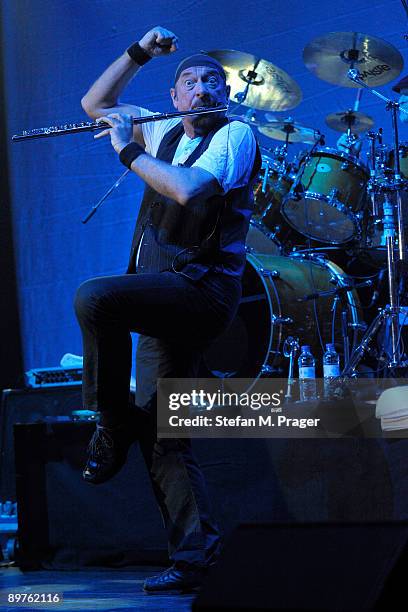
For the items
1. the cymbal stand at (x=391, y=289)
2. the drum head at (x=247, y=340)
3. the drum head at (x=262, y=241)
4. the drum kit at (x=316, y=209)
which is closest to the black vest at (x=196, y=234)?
the cymbal stand at (x=391, y=289)

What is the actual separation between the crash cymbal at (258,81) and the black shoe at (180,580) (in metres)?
2.86

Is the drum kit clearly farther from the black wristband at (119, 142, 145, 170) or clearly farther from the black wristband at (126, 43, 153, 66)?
the black wristband at (119, 142, 145, 170)

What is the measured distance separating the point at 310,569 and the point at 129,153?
1.39 metres

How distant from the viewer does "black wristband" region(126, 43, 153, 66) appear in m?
2.46

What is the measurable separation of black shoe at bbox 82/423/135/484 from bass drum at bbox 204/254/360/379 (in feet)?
6.88

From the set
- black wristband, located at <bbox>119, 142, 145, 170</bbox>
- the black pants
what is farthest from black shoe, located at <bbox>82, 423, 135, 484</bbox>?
black wristband, located at <bbox>119, 142, 145, 170</bbox>

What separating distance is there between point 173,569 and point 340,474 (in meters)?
0.62

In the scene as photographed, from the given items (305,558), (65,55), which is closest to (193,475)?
(305,558)

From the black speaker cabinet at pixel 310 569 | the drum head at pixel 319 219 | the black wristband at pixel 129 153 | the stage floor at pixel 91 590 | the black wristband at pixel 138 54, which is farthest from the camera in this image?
the drum head at pixel 319 219

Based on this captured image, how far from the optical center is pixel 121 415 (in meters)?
2.09

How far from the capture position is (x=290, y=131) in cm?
438

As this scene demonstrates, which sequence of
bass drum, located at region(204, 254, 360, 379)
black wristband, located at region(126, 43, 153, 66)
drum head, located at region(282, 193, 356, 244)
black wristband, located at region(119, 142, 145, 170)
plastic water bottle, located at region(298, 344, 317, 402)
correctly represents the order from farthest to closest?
drum head, located at region(282, 193, 356, 244) < bass drum, located at region(204, 254, 360, 379) < plastic water bottle, located at region(298, 344, 317, 402) < black wristband, located at region(126, 43, 153, 66) < black wristband, located at region(119, 142, 145, 170)

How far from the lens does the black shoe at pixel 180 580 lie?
2.06 metres

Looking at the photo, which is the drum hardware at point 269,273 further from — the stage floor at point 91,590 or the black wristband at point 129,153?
the black wristband at point 129,153
